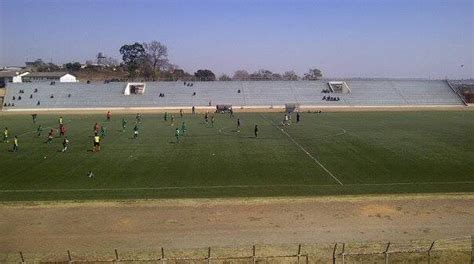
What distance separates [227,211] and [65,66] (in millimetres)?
137454

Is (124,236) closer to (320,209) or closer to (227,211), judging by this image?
(227,211)

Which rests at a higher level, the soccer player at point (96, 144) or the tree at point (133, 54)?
the tree at point (133, 54)

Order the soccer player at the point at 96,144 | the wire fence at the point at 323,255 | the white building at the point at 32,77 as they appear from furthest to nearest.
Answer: the white building at the point at 32,77 < the soccer player at the point at 96,144 < the wire fence at the point at 323,255

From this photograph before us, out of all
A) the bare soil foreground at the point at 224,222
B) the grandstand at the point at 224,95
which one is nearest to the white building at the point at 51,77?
the grandstand at the point at 224,95

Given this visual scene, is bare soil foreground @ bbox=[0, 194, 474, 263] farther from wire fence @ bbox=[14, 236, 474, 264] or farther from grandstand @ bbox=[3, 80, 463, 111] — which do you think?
grandstand @ bbox=[3, 80, 463, 111]

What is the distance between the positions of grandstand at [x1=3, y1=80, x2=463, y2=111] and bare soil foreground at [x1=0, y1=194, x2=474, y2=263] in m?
62.1

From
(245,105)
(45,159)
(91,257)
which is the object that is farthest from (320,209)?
(245,105)

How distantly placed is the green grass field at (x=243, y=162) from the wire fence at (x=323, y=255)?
8518 mm

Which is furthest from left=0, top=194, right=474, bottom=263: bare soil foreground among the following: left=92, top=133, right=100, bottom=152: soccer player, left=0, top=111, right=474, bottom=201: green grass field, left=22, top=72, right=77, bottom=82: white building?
left=22, top=72, right=77, bottom=82: white building

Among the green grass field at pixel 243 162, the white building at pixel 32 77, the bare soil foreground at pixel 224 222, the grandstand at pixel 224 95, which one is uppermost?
the white building at pixel 32 77

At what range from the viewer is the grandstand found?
88.2 metres

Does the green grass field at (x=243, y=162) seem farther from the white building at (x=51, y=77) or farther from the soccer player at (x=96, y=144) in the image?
the white building at (x=51, y=77)

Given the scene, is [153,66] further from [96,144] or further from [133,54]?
[96,144]

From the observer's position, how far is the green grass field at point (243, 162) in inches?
1118
